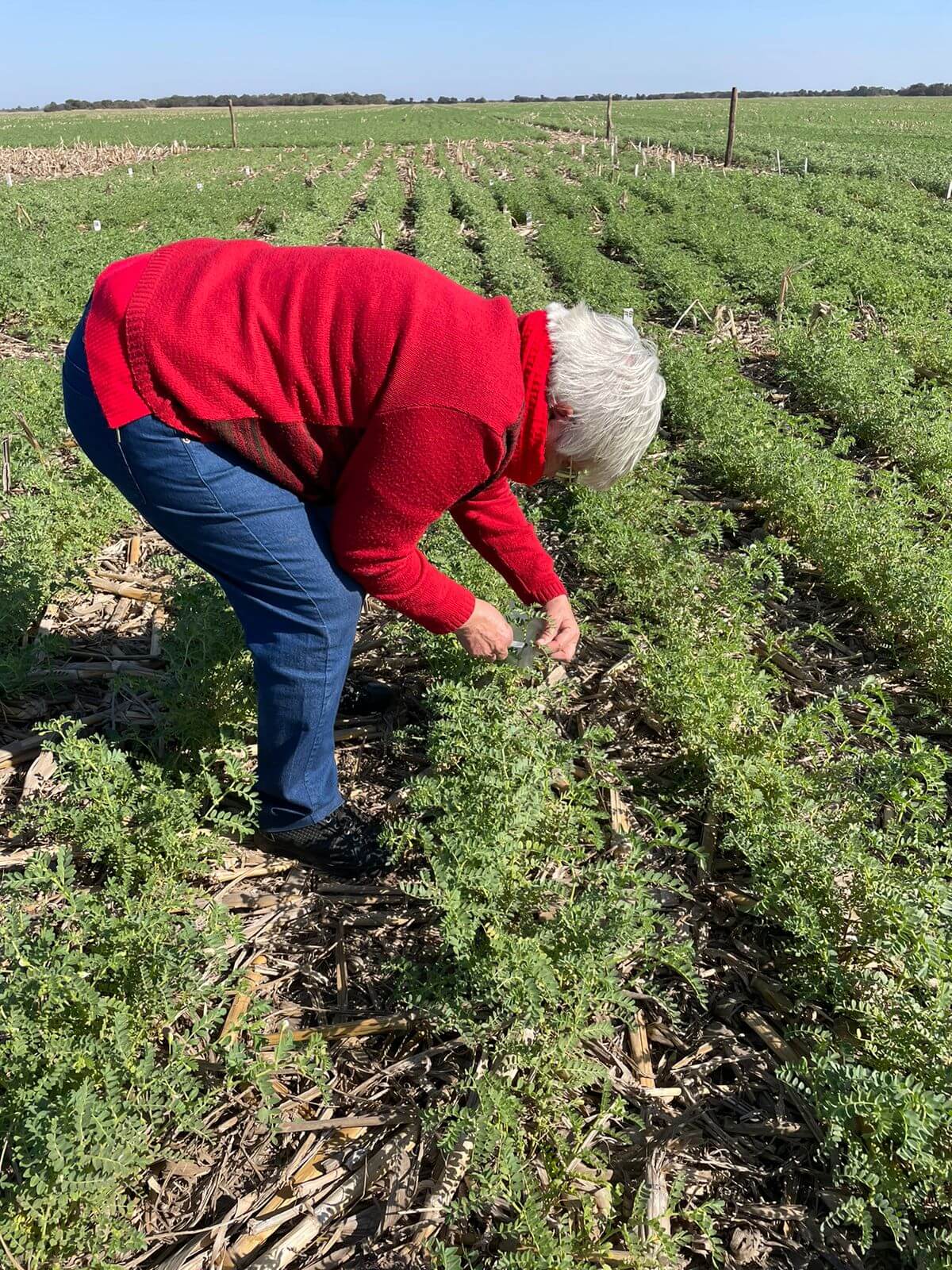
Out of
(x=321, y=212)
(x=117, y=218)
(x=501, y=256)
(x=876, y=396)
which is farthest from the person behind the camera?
(x=321, y=212)

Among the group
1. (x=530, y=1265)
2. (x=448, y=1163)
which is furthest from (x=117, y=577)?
(x=530, y=1265)

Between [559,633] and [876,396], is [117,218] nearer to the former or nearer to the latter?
[876,396]

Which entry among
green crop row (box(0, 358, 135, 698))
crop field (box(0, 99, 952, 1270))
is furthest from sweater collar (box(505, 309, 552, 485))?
green crop row (box(0, 358, 135, 698))

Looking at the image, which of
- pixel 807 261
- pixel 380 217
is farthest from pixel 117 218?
pixel 807 261

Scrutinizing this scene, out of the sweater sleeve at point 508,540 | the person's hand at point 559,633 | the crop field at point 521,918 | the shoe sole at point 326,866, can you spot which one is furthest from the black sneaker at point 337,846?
the sweater sleeve at point 508,540

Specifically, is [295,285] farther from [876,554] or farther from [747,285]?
[747,285]

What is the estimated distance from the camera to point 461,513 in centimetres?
275

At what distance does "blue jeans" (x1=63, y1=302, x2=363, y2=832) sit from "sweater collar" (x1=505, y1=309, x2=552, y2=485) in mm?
624

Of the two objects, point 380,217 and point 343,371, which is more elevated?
point 380,217

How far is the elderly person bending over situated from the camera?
2137 mm

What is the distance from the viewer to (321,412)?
2232mm

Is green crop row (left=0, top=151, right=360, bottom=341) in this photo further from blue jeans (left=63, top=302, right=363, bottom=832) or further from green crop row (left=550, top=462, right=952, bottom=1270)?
green crop row (left=550, top=462, right=952, bottom=1270)

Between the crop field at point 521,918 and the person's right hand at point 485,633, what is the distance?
38 cm

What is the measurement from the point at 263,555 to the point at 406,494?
19.0 inches
